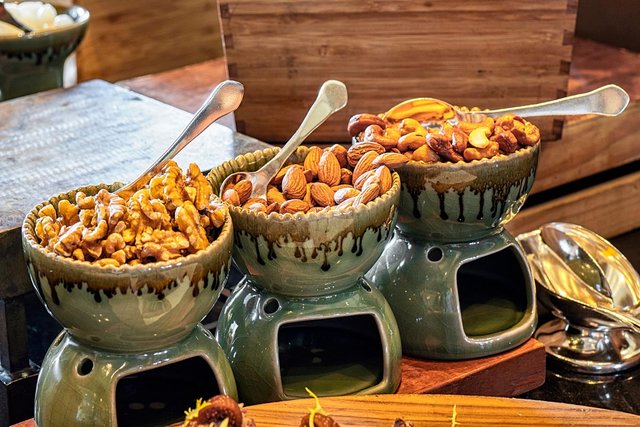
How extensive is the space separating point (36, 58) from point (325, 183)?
1.01 meters

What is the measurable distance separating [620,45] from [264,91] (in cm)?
96

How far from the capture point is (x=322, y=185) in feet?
3.48

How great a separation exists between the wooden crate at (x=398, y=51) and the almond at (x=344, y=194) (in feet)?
2.20

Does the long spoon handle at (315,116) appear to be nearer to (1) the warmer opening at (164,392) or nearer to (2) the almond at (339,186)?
(2) the almond at (339,186)

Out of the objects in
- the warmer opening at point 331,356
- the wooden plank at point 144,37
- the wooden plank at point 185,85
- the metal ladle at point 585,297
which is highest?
the warmer opening at point 331,356

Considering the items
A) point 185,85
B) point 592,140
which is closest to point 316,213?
point 592,140

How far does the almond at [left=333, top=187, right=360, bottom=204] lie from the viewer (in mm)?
1048

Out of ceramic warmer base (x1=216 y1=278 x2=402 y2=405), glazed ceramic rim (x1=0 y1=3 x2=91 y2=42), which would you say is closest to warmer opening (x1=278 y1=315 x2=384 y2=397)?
ceramic warmer base (x1=216 y1=278 x2=402 y2=405)

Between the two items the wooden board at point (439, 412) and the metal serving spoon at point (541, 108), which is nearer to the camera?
the wooden board at point (439, 412)

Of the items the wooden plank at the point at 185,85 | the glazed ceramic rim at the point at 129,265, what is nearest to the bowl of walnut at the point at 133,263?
the glazed ceramic rim at the point at 129,265

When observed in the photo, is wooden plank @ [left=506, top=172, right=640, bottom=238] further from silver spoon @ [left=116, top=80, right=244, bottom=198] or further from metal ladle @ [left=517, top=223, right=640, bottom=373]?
silver spoon @ [left=116, top=80, right=244, bottom=198]

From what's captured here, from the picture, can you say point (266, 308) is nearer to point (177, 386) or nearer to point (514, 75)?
point (177, 386)

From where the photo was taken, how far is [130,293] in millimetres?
906

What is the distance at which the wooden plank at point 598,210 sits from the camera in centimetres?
182
